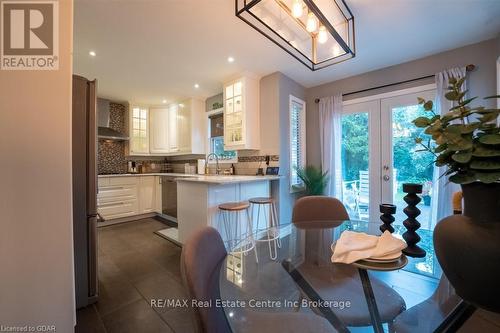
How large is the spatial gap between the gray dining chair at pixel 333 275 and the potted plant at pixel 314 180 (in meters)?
1.29

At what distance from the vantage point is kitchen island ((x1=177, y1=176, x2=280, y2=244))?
2271 mm

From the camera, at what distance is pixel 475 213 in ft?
2.11

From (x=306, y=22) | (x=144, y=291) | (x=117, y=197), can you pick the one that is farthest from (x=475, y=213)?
(x=117, y=197)

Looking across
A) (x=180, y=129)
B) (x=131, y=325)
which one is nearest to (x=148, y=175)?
(x=180, y=129)

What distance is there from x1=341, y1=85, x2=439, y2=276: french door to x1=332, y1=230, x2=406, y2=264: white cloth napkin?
6.92 feet

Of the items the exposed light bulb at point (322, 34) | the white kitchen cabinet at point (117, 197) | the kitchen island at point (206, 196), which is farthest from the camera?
the white kitchen cabinet at point (117, 197)

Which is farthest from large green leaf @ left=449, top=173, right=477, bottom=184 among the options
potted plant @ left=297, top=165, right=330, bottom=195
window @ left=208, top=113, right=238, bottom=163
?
window @ left=208, top=113, right=238, bottom=163

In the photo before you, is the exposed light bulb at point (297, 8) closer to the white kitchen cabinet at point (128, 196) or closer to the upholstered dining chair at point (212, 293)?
the upholstered dining chair at point (212, 293)

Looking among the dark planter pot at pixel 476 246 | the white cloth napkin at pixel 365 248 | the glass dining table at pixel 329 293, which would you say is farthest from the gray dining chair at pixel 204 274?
the dark planter pot at pixel 476 246

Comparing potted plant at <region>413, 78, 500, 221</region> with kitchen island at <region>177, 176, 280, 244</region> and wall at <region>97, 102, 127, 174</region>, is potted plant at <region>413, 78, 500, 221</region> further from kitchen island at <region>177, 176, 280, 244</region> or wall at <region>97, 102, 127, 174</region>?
wall at <region>97, 102, 127, 174</region>

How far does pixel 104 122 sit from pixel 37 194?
3764 mm

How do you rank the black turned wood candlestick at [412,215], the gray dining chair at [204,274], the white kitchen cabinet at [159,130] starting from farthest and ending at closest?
the white kitchen cabinet at [159,130] → the black turned wood candlestick at [412,215] → the gray dining chair at [204,274]

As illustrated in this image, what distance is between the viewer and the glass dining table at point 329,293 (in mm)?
816

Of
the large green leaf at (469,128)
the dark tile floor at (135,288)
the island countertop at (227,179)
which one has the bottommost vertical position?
the dark tile floor at (135,288)
